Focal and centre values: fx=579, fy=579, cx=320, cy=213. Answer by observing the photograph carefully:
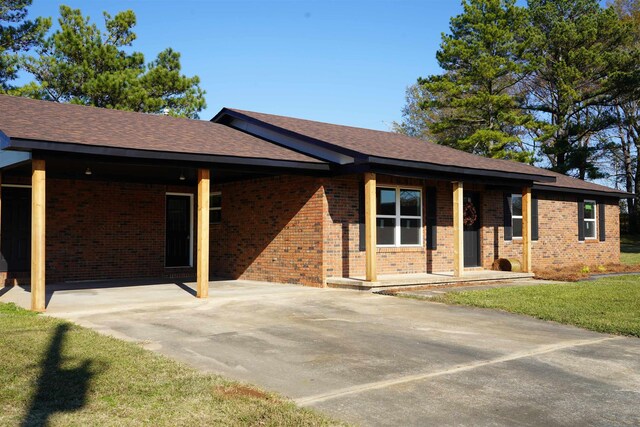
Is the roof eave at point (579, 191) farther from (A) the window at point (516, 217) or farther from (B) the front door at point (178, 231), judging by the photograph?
(B) the front door at point (178, 231)

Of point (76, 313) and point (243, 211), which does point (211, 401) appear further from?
point (243, 211)

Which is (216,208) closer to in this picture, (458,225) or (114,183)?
(114,183)

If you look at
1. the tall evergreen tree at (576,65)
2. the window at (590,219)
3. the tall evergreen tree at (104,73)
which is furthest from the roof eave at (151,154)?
the tall evergreen tree at (576,65)

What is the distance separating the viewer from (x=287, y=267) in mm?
14141

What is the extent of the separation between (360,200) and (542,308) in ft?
17.1

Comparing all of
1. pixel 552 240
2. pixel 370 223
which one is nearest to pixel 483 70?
pixel 552 240

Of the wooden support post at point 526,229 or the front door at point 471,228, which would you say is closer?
the wooden support post at point 526,229

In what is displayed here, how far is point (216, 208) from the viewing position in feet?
55.5

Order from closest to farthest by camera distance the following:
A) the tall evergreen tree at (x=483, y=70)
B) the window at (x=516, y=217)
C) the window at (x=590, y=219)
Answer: the window at (x=516, y=217)
the window at (x=590, y=219)
the tall evergreen tree at (x=483, y=70)

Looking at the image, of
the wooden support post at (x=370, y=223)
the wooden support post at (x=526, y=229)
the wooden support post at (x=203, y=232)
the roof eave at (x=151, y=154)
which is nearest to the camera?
the roof eave at (x=151, y=154)

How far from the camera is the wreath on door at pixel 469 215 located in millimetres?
16828

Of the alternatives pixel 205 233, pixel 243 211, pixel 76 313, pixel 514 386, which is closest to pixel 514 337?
pixel 514 386

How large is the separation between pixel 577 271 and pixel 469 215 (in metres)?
3.96

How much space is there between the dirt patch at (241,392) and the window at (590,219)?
18622 millimetres
